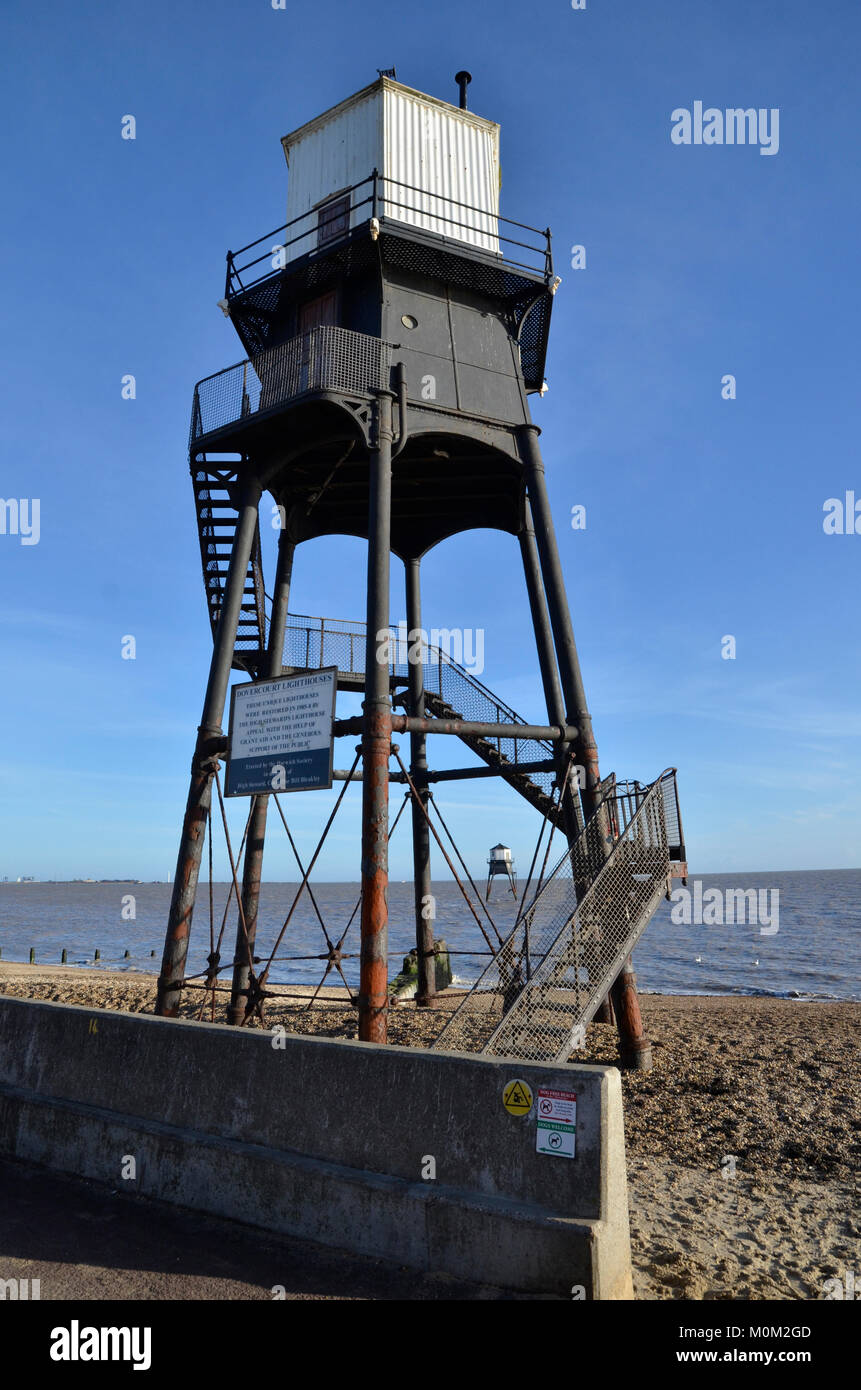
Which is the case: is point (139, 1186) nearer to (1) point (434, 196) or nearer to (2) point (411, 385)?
(2) point (411, 385)

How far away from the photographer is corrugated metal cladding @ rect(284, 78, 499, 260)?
14398 mm

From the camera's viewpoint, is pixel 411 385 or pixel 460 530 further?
pixel 460 530

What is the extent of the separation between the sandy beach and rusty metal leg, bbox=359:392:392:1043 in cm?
337

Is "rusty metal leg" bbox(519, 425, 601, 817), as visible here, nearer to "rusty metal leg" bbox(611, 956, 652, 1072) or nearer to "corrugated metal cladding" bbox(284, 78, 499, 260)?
"rusty metal leg" bbox(611, 956, 652, 1072)

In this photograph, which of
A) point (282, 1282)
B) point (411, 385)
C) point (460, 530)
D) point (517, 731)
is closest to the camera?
point (282, 1282)

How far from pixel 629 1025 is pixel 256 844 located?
22.3 ft

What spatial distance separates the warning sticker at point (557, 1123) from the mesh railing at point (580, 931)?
168 inches

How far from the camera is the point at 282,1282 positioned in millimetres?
5109

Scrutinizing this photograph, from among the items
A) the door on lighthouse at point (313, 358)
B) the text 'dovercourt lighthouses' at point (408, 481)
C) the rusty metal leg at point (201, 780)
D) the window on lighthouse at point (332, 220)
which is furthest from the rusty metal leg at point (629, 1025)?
the window on lighthouse at point (332, 220)

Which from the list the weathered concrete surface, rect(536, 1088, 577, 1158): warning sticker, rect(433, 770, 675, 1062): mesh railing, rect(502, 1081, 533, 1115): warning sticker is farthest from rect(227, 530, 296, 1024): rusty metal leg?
rect(536, 1088, 577, 1158): warning sticker

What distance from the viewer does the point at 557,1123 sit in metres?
5.15
